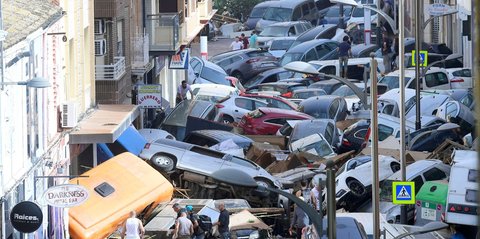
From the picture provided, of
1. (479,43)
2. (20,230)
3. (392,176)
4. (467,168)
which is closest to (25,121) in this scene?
(20,230)

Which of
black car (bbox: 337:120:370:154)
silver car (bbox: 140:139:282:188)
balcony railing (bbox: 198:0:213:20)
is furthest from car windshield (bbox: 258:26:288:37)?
silver car (bbox: 140:139:282:188)

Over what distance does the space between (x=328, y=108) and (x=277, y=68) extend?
1539cm

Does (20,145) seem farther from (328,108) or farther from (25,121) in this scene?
(328,108)

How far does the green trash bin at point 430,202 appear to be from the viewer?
24.2 meters

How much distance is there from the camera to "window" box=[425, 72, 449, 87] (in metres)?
45.2

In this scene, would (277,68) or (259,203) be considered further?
(277,68)

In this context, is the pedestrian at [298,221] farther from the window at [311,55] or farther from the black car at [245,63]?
the window at [311,55]

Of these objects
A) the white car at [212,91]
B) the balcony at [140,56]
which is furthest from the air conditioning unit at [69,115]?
the white car at [212,91]

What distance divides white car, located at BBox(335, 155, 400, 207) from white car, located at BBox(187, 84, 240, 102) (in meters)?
15.7

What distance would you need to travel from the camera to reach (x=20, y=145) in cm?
1984

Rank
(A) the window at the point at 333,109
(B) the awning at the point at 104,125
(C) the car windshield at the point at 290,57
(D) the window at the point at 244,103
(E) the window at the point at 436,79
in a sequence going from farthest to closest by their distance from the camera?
(C) the car windshield at the point at 290,57 → (E) the window at the point at 436,79 → (D) the window at the point at 244,103 → (A) the window at the point at 333,109 → (B) the awning at the point at 104,125

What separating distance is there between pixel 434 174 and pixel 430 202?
3267mm

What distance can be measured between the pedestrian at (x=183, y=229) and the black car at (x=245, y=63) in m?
32.2

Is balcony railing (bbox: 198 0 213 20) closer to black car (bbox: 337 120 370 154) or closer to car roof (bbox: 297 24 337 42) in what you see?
car roof (bbox: 297 24 337 42)
